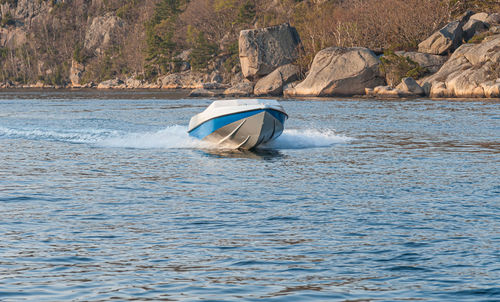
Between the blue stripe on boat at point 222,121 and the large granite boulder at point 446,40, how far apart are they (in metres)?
45.8

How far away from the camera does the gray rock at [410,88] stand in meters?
56.2

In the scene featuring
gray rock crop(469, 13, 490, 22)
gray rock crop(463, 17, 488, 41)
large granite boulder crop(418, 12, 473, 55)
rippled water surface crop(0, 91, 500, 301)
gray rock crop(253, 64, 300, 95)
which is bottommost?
rippled water surface crop(0, 91, 500, 301)

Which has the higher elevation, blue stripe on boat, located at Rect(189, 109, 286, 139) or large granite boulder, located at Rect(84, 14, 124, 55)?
large granite boulder, located at Rect(84, 14, 124, 55)

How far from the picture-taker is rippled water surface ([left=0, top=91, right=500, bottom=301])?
291 inches

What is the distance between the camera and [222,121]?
71.3ft

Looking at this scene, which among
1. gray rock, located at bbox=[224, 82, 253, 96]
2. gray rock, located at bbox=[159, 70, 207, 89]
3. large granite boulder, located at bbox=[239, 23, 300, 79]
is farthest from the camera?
gray rock, located at bbox=[159, 70, 207, 89]

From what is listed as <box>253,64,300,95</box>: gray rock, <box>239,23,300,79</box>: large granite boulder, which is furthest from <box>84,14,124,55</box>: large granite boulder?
<box>253,64,300,95</box>: gray rock

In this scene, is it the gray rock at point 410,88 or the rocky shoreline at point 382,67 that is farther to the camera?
the gray rock at point 410,88

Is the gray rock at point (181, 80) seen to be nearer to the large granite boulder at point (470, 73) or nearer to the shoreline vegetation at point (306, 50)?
the shoreline vegetation at point (306, 50)

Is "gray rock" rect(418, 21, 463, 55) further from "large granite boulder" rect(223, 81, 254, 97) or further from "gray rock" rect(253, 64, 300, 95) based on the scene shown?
"large granite boulder" rect(223, 81, 254, 97)

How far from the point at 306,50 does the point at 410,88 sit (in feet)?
90.8

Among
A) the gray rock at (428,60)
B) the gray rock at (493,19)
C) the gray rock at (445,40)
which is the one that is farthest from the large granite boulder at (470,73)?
the gray rock at (493,19)

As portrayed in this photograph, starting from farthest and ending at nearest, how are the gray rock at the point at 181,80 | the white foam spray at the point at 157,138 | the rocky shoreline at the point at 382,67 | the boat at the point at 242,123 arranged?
the gray rock at the point at 181,80, the rocky shoreline at the point at 382,67, the white foam spray at the point at 157,138, the boat at the point at 242,123

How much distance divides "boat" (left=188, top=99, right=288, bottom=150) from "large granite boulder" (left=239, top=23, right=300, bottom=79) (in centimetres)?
5568
